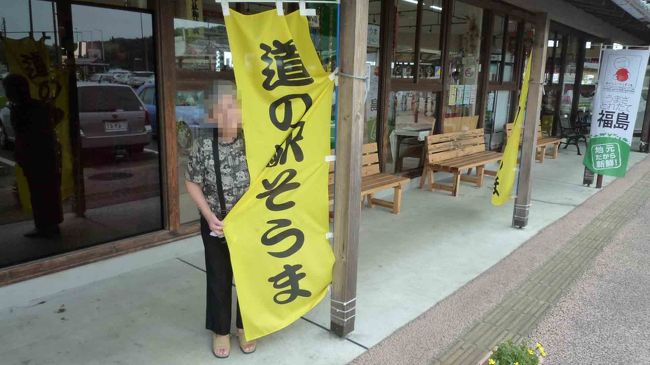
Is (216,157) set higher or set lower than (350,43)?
lower

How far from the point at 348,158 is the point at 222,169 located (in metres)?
0.79

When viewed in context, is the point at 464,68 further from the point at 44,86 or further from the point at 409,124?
the point at 44,86

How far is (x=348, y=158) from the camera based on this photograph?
3.09m

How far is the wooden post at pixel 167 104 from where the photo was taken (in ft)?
13.5

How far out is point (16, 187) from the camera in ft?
15.6

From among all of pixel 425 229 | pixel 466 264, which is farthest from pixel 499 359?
pixel 425 229

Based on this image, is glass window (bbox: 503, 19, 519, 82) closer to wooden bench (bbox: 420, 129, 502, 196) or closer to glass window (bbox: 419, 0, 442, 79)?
wooden bench (bbox: 420, 129, 502, 196)

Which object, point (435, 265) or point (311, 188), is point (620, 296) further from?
point (311, 188)

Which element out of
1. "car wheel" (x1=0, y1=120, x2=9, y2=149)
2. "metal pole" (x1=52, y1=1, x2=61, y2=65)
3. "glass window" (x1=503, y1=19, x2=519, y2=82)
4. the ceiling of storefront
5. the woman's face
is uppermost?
the ceiling of storefront

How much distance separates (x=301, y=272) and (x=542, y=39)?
4149 millimetres

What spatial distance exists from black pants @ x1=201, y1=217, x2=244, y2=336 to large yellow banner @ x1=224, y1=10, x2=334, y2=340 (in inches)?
6.4

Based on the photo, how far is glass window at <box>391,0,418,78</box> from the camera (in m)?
6.88

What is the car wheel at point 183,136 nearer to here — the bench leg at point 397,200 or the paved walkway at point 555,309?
the paved walkway at point 555,309


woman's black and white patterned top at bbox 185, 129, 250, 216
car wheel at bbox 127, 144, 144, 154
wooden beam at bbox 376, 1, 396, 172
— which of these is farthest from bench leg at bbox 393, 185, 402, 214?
woman's black and white patterned top at bbox 185, 129, 250, 216
